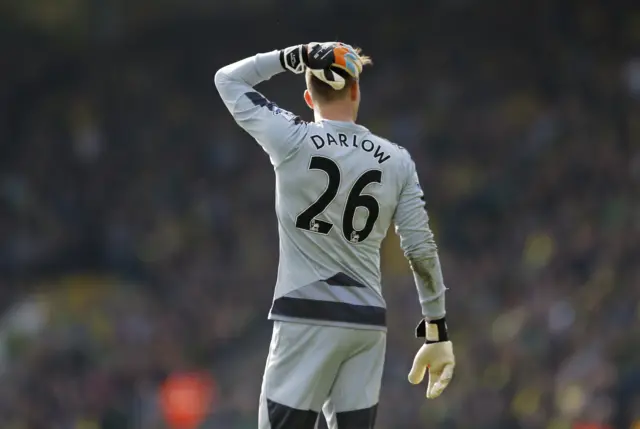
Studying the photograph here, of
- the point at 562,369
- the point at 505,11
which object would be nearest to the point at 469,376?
the point at 562,369

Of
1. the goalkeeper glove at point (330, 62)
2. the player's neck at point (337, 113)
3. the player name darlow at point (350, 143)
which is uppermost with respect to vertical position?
the goalkeeper glove at point (330, 62)

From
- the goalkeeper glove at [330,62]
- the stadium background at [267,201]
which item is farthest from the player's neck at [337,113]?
the stadium background at [267,201]

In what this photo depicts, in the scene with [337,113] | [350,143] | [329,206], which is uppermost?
[337,113]

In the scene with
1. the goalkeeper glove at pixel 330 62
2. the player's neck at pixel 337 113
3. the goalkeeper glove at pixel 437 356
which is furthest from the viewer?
the goalkeeper glove at pixel 437 356

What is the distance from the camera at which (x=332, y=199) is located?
14.9ft

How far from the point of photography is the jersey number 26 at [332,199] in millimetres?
4547

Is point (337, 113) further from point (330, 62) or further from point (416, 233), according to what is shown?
point (416, 233)

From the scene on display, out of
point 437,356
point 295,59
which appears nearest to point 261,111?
point 295,59

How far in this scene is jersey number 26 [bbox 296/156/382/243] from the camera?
14.9 ft

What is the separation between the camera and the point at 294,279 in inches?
181

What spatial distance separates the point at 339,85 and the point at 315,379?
1018 mm

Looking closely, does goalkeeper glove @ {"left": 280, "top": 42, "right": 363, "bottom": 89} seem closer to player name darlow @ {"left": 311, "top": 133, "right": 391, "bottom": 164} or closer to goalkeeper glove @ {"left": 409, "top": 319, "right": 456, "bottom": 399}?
player name darlow @ {"left": 311, "top": 133, "right": 391, "bottom": 164}

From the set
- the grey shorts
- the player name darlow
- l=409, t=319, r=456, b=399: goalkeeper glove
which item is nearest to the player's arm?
l=409, t=319, r=456, b=399: goalkeeper glove

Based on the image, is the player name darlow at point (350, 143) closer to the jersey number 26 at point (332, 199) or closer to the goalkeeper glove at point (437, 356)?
the jersey number 26 at point (332, 199)
